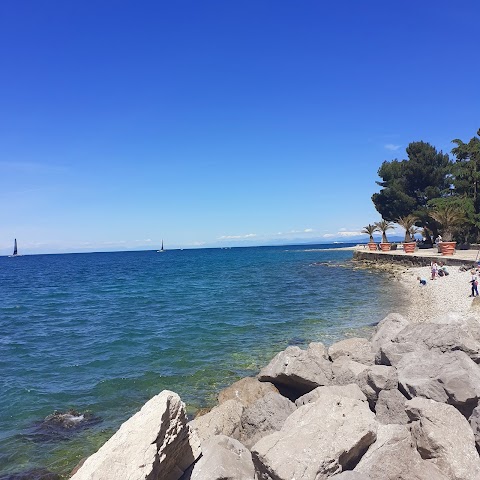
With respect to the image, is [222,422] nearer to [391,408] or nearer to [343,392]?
[343,392]

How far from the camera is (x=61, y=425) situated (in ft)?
32.3

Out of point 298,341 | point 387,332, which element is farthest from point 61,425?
point 298,341

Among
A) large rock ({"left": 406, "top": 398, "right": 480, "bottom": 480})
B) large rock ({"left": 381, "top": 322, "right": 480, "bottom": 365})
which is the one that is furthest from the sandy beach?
large rock ({"left": 406, "top": 398, "right": 480, "bottom": 480})

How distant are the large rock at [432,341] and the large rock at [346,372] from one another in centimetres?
91

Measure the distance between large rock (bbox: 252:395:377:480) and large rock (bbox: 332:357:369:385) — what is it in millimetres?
2482

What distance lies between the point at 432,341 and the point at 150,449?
6798 millimetres

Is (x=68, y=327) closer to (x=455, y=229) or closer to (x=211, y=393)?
(x=211, y=393)

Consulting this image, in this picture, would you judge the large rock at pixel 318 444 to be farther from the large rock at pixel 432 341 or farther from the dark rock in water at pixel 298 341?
the dark rock in water at pixel 298 341

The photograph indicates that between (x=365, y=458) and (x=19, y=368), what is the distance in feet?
43.6

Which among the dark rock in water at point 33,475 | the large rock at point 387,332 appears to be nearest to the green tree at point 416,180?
the large rock at point 387,332

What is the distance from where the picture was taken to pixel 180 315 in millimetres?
23625

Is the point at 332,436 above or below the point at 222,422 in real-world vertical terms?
above

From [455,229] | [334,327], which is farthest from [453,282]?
[455,229]

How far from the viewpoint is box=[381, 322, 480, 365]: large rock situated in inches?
342
